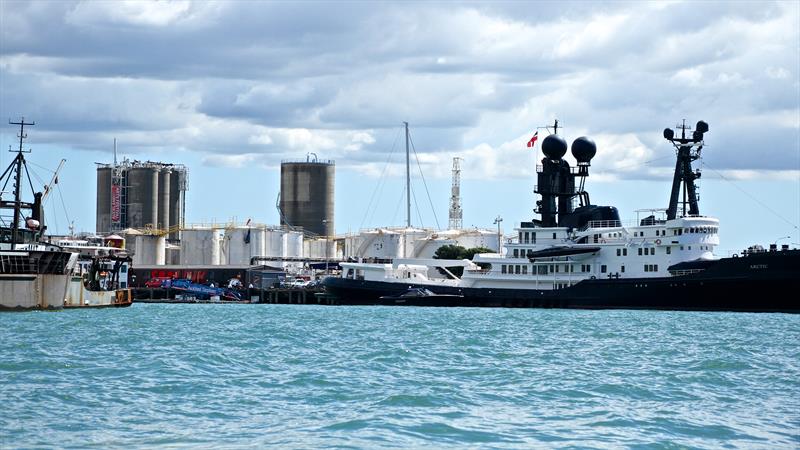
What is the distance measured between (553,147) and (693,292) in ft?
62.7

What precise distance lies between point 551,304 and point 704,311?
10824mm

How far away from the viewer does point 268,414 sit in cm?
2388

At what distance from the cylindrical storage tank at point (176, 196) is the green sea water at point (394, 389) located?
333ft

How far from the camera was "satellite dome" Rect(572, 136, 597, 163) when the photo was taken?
87.0m

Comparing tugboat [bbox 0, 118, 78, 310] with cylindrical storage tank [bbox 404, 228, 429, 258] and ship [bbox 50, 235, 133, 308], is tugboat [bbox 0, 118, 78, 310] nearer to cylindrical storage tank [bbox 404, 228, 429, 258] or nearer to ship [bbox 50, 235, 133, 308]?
ship [bbox 50, 235, 133, 308]

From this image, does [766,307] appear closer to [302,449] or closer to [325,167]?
[302,449]

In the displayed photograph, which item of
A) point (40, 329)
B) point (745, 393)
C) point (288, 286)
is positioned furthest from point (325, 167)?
point (745, 393)

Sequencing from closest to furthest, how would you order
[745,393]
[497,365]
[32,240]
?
[745,393], [497,365], [32,240]

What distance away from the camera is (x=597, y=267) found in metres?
80.1

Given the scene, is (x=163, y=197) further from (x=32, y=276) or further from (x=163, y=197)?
(x=32, y=276)

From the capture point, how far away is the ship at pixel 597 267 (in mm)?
70688

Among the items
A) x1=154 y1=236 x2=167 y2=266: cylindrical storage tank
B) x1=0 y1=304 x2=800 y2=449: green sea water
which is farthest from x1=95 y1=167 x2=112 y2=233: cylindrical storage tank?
x1=0 y1=304 x2=800 y2=449: green sea water

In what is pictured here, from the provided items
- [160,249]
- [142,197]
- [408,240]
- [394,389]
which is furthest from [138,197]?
[394,389]

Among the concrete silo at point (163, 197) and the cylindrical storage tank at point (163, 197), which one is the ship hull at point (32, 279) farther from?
the cylindrical storage tank at point (163, 197)
